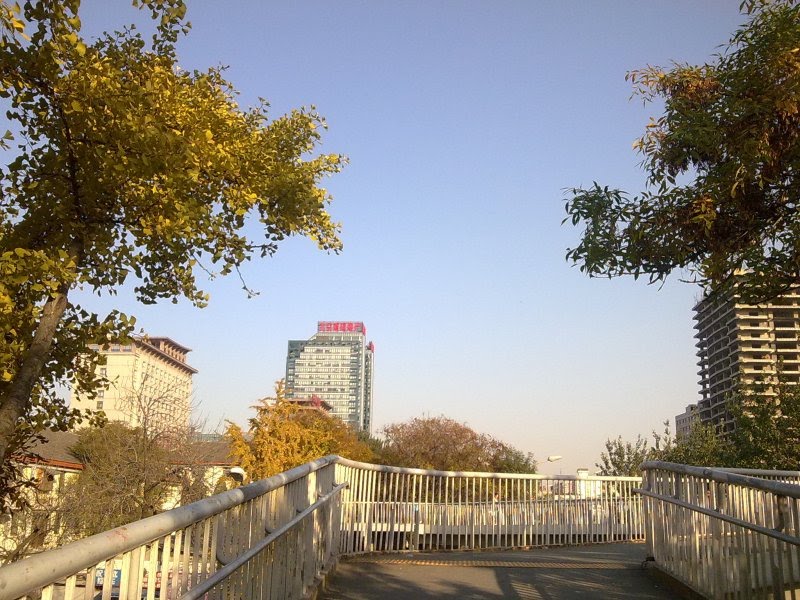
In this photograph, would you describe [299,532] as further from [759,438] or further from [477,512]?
[759,438]

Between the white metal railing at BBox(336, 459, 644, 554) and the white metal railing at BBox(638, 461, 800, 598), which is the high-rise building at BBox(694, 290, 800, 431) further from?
the white metal railing at BBox(638, 461, 800, 598)

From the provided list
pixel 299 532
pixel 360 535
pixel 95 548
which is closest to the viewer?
pixel 95 548

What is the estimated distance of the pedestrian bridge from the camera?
2.42 m

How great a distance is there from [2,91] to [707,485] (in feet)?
24.2

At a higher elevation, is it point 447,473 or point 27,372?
point 27,372

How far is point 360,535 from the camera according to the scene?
10258 mm

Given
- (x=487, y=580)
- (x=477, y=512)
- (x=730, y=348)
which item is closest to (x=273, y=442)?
(x=477, y=512)

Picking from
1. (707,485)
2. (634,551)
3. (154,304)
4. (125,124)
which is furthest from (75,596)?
(634,551)

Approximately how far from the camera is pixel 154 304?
31.3ft

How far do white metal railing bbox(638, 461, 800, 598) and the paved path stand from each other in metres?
0.51

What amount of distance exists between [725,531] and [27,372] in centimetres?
631

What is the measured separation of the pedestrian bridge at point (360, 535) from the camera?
7.93 ft

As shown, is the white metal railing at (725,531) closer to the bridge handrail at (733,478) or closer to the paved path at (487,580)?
the bridge handrail at (733,478)

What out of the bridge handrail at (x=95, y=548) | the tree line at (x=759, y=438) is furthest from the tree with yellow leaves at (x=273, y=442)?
the bridge handrail at (x=95, y=548)
